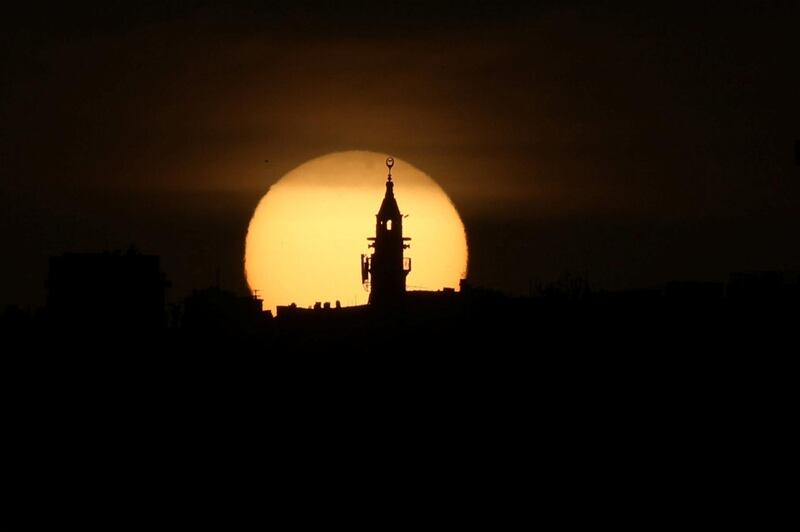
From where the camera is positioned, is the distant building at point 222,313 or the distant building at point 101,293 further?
Answer: the distant building at point 222,313

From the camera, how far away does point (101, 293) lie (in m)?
67.8

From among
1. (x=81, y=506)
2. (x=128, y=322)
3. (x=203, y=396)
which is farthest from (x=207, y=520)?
(x=128, y=322)

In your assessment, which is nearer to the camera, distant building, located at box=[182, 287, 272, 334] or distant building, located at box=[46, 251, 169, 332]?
distant building, located at box=[46, 251, 169, 332]

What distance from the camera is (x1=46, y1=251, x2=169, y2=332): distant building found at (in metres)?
67.0

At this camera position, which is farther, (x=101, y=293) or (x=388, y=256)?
(x=388, y=256)

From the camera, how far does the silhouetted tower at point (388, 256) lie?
8512cm

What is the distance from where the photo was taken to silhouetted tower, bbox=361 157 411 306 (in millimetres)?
85125

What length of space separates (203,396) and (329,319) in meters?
19.9

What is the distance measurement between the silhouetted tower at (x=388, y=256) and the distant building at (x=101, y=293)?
56.5 feet

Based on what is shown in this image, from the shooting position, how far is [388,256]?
8531cm

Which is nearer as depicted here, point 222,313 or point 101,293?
point 101,293

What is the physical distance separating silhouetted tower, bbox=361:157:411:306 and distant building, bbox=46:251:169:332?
17.2m

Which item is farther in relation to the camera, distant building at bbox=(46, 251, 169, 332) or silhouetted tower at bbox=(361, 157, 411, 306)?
silhouetted tower at bbox=(361, 157, 411, 306)

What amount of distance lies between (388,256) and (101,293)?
1979 centimetres
